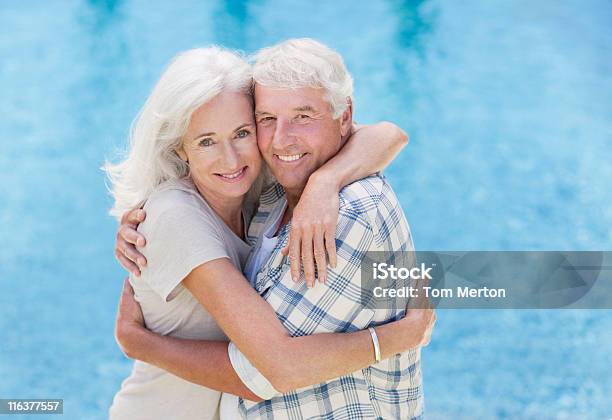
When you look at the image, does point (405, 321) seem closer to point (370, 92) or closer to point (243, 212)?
point (243, 212)

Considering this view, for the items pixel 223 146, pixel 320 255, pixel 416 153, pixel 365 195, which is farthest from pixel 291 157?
pixel 416 153

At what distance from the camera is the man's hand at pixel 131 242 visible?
1.91 metres

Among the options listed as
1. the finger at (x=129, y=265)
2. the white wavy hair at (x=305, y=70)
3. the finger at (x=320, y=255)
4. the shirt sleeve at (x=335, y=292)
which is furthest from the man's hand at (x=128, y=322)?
the white wavy hair at (x=305, y=70)

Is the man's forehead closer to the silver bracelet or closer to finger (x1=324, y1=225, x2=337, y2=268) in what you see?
finger (x1=324, y1=225, x2=337, y2=268)

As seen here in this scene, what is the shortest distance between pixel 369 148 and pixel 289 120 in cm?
23

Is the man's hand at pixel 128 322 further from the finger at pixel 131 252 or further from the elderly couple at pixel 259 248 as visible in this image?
the finger at pixel 131 252

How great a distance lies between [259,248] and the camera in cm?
206

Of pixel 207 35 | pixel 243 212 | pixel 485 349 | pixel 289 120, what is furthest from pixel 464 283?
pixel 207 35

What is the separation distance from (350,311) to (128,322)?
0.64 meters

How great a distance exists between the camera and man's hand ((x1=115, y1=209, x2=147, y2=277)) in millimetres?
1914

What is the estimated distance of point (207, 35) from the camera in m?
7.27

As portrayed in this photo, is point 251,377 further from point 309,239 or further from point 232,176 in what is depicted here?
point 232,176

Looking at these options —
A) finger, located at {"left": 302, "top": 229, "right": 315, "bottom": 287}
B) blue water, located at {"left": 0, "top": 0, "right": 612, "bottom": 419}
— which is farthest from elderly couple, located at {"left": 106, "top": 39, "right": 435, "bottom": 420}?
blue water, located at {"left": 0, "top": 0, "right": 612, "bottom": 419}

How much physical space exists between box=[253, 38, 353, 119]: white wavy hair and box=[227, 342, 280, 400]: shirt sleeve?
2.25 ft
